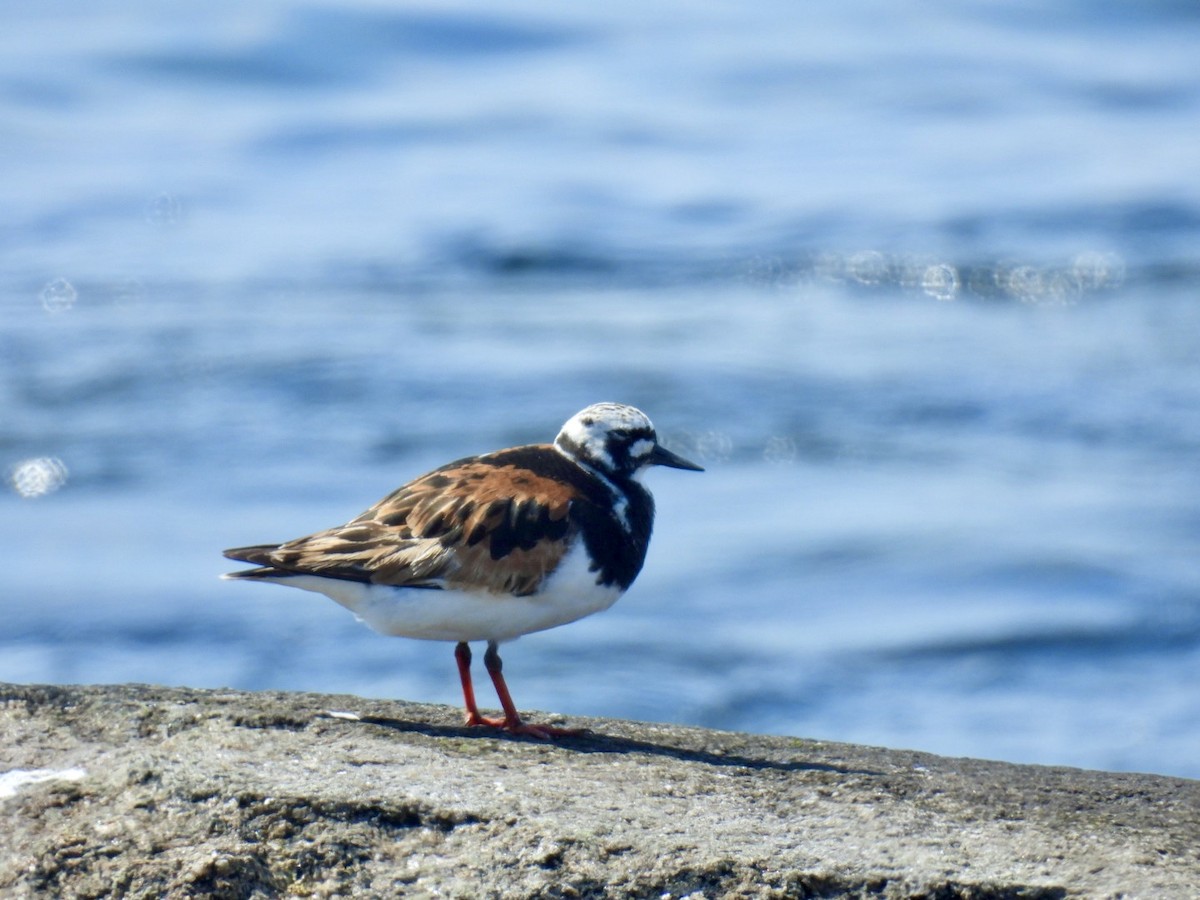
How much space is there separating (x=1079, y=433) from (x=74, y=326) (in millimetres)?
6898

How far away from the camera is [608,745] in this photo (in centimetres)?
407

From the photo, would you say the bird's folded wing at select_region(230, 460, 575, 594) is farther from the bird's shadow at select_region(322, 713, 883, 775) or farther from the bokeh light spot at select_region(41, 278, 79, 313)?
the bokeh light spot at select_region(41, 278, 79, 313)

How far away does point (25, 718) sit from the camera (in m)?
3.72

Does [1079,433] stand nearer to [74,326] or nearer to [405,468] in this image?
[405,468]

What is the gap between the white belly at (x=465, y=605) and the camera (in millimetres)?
4262

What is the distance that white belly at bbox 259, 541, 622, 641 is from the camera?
4.26 metres

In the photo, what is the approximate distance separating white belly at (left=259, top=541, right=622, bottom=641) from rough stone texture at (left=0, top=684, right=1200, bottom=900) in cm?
40

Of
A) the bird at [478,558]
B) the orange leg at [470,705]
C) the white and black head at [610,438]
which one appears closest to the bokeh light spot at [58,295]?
the white and black head at [610,438]

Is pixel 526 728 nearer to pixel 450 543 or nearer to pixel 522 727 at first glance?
pixel 522 727

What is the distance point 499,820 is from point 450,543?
1.17 m

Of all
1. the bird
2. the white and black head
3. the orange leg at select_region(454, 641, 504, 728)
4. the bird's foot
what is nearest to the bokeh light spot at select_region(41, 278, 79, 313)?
the white and black head

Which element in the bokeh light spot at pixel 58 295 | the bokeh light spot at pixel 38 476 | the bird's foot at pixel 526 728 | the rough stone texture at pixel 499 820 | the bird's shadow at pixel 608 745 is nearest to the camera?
the rough stone texture at pixel 499 820

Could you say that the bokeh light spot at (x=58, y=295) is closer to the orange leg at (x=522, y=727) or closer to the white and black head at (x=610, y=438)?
the white and black head at (x=610, y=438)

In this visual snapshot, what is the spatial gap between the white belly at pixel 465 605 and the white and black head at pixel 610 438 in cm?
46
